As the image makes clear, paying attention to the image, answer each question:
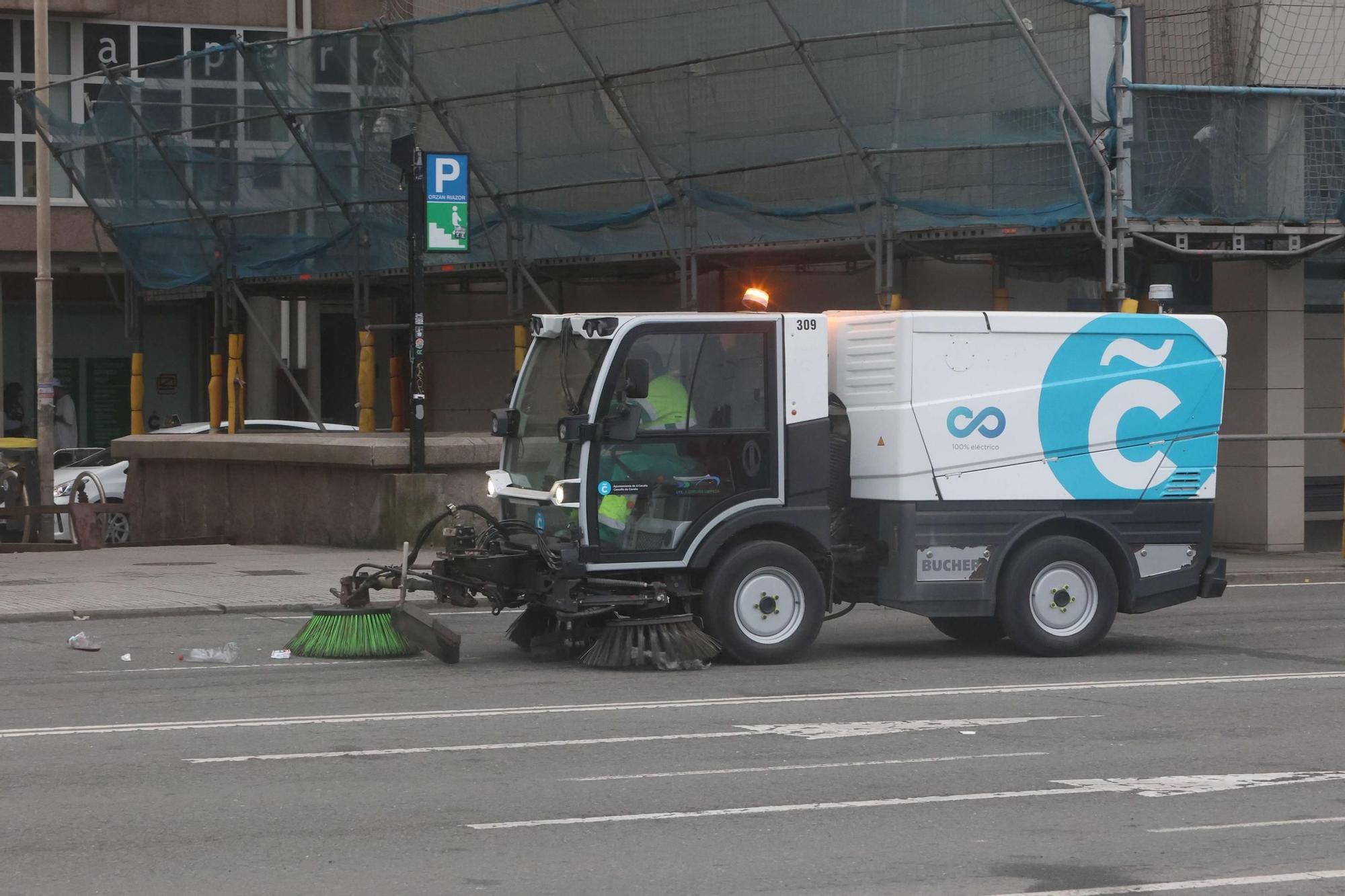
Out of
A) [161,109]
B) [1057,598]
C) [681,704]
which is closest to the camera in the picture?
[681,704]

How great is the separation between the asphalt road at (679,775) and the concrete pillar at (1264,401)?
8.37 metres

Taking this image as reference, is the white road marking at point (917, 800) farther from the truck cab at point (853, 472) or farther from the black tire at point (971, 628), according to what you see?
the black tire at point (971, 628)

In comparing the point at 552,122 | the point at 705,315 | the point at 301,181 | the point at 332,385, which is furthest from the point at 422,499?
the point at 332,385

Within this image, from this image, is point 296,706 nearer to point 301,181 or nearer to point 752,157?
point 752,157

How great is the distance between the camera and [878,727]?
372 inches

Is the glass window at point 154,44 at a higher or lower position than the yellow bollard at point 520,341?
higher

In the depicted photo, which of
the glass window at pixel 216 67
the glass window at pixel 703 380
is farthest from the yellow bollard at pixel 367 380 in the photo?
the glass window at pixel 703 380

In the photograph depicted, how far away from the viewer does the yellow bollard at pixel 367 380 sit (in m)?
24.7

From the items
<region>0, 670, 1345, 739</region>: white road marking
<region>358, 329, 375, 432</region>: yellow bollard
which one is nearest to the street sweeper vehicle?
<region>0, 670, 1345, 739</region>: white road marking

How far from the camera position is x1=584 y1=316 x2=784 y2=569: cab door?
11.4 meters

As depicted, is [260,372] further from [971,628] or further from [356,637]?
[971,628]

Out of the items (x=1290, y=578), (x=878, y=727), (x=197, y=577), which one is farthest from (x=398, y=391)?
(x=878, y=727)

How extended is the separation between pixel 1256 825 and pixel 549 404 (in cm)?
595

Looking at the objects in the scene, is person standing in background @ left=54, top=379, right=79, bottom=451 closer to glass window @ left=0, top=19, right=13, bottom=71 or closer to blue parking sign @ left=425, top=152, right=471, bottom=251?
glass window @ left=0, top=19, right=13, bottom=71
